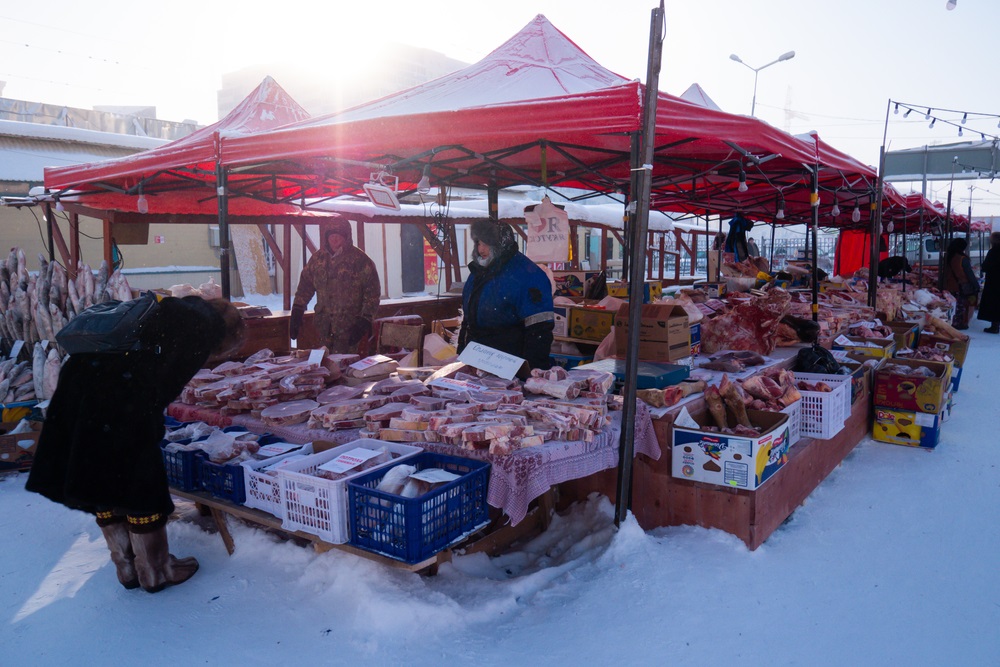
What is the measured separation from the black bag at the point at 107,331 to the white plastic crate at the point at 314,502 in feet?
2.89

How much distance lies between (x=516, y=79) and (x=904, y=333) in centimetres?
591

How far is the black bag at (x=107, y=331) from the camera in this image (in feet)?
9.28

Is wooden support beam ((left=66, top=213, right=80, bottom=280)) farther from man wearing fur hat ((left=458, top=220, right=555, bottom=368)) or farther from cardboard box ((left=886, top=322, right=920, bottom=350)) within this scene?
cardboard box ((left=886, top=322, right=920, bottom=350))

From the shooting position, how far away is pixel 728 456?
3465 mm

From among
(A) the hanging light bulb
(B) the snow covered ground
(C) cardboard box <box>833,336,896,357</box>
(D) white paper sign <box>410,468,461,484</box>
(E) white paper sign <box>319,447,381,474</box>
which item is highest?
(A) the hanging light bulb

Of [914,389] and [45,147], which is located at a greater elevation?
[45,147]

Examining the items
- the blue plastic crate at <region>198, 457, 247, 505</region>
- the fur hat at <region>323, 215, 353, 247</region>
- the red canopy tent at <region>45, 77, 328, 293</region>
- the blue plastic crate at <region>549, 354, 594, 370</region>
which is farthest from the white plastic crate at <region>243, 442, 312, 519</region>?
the fur hat at <region>323, 215, 353, 247</region>

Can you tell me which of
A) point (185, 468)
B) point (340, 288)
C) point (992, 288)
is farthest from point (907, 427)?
point (992, 288)

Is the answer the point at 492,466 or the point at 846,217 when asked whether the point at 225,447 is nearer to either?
the point at 492,466

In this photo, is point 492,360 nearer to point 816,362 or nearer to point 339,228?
point 339,228

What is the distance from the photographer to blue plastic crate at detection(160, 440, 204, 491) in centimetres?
329

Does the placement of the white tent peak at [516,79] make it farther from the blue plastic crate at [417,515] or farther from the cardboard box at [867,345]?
the cardboard box at [867,345]

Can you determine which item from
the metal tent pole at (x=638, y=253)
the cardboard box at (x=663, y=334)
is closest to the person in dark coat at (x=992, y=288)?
the cardboard box at (x=663, y=334)

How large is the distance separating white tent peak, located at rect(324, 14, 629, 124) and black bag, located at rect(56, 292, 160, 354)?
2152mm
